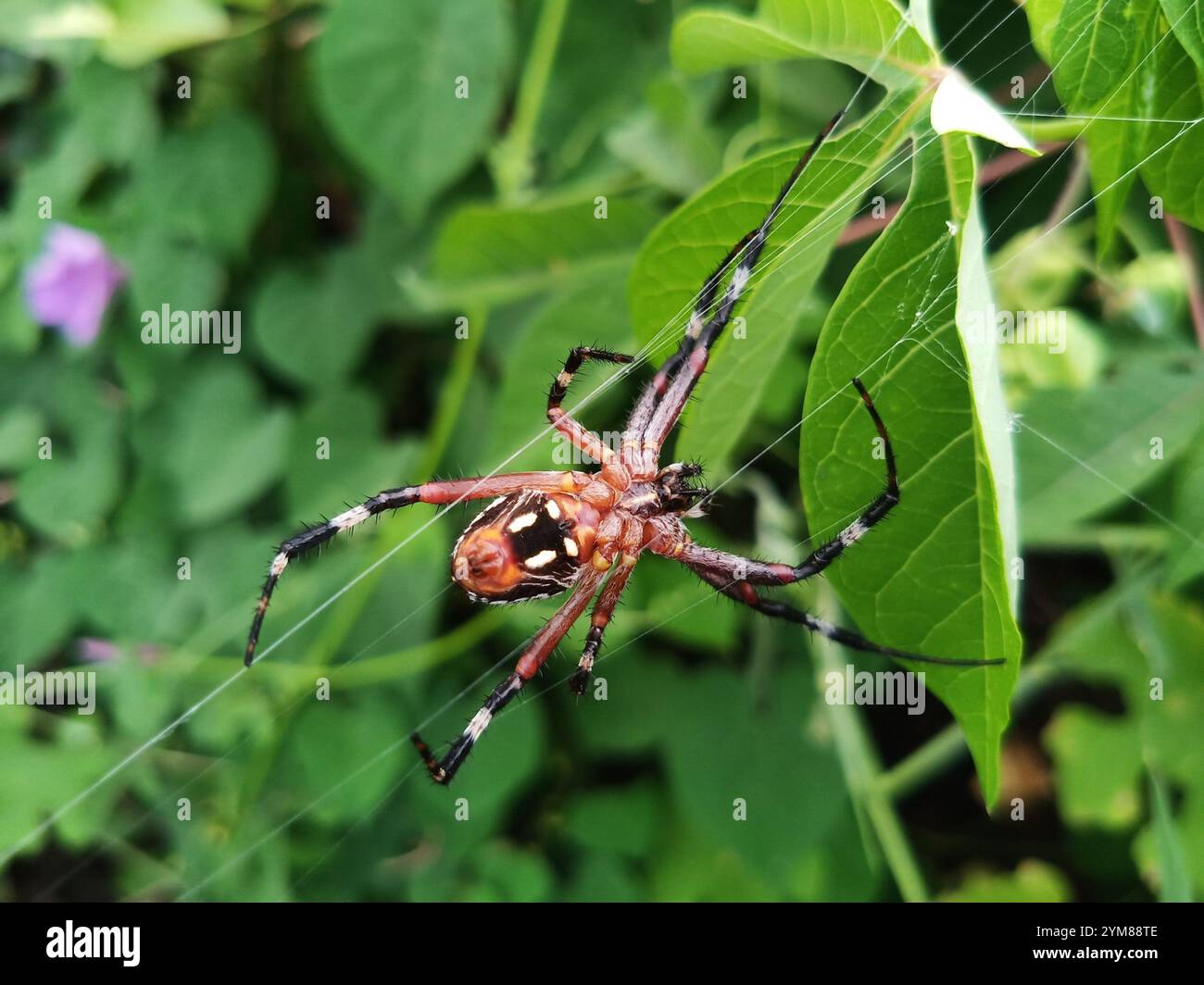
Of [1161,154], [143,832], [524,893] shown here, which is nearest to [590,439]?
[1161,154]

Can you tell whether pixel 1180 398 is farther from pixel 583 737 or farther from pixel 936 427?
pixel 583 737

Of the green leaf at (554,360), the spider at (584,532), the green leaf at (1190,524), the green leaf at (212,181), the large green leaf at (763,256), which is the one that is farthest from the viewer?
the green leaf at (212,181)

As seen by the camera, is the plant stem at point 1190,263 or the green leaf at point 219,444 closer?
the plant stem at point 1190,263

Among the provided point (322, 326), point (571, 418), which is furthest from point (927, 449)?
point (322, 326)

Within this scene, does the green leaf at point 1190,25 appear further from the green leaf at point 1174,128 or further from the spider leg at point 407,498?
the spider leg at point 407,498

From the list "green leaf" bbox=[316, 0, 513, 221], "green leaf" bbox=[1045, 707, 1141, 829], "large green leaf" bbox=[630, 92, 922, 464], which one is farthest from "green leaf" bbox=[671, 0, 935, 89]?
"green leaf" bbox=[1045, 707, 1141, 829]

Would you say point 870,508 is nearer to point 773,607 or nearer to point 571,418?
point 773,607

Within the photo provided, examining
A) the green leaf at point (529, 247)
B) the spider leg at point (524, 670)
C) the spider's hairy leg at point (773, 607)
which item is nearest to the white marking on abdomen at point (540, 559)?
the spider leg at point (524, 670)

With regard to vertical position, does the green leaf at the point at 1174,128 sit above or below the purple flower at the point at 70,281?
below
